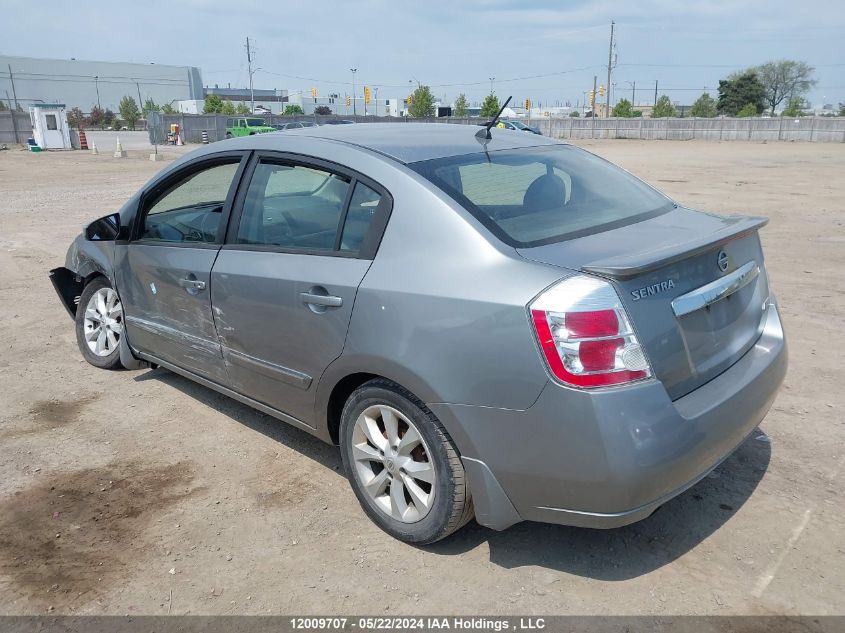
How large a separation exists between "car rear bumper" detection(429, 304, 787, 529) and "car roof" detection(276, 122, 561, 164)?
4.05ft

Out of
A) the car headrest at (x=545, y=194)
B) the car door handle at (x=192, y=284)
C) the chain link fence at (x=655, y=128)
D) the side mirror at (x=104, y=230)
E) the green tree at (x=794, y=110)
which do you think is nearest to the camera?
the car headrest at (x=545, y=194)

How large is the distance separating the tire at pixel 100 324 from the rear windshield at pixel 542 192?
2.87 meters

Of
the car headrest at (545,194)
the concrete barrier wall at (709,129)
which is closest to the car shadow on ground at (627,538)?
the car headrest at (545,194)

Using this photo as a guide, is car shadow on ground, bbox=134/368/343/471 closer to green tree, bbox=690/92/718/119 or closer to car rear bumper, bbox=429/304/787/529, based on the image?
car rear bumper, bbox=429/304/787/529

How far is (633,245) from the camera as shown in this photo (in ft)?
8.92

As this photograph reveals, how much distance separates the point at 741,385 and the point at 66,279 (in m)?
4.77

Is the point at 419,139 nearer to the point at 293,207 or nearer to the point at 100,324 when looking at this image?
the point at 293,207

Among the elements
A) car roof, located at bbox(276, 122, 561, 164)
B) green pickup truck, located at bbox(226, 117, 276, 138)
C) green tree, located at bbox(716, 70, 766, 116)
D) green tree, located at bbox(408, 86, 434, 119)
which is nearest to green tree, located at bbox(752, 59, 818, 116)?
green tree, located at bbox(716, 70, 766, 116)

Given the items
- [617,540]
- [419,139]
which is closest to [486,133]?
[419,139]

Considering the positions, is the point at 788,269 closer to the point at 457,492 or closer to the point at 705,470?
the point at 705,470

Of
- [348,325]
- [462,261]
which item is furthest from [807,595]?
[348,325]

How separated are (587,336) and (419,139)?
1544 mm

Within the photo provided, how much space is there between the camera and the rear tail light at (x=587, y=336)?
2373 millimetres

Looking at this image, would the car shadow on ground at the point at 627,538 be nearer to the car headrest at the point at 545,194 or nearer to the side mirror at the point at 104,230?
the car headrest at the point at 545,194
